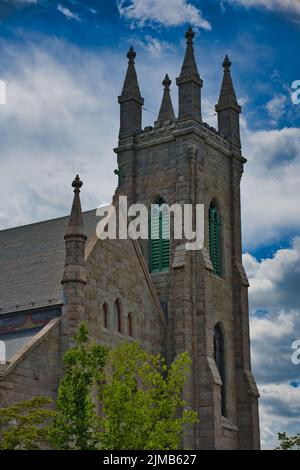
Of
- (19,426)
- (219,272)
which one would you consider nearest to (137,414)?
(19,426)

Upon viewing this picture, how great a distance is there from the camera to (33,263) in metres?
41.2

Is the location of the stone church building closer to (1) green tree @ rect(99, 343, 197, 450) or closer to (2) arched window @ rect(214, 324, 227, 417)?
(2) arched window @ rect(214, 324, 227, 417)

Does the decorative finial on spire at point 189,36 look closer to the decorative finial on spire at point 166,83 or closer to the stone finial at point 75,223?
the decorative finial on spire at point 166,83

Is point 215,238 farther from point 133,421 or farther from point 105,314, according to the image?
point 133,421

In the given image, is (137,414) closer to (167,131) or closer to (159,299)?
(159,299)

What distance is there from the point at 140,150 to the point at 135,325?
448 inches

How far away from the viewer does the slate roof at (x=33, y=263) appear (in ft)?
125

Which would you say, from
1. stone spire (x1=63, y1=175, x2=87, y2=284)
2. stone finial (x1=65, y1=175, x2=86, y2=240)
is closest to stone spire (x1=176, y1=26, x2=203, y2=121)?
stone finial (x1=65, y1=175, x2=86, y2=240)

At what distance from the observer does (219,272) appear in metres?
46.8

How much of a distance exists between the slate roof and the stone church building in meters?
0.07

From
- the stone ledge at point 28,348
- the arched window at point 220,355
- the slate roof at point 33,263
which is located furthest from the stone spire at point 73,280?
the arched window at point 220,355

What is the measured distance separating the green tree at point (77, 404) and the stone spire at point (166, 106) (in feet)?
89.4

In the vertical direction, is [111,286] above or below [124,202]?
below

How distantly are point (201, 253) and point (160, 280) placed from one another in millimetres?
2367
